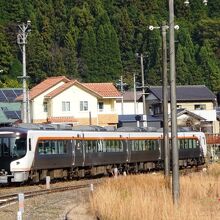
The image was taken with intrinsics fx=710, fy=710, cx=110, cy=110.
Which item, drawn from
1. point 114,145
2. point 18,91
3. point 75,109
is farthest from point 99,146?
point 18,91

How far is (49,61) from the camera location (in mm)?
100938

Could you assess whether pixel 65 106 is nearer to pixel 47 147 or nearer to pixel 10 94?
pixel 10 94

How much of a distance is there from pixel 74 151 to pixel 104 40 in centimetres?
8093

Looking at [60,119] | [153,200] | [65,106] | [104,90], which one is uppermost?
[104,90]

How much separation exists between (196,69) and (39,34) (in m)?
25.1

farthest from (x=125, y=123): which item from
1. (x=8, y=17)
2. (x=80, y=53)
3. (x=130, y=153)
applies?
(x=8, y=17)

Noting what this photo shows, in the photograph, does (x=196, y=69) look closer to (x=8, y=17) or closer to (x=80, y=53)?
(x=80, y=53)

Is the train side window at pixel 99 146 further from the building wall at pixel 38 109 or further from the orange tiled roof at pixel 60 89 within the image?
the building wall at pixel 38 109

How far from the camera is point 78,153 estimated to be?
30.5 metres

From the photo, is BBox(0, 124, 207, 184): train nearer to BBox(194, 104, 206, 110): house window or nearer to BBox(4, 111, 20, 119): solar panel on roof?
BBox(4, 111, 20, 119): solar panel on roof

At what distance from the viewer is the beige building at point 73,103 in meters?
59.0

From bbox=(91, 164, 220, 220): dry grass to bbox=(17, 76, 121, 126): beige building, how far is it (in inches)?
1476

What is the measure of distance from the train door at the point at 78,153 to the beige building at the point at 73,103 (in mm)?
27387

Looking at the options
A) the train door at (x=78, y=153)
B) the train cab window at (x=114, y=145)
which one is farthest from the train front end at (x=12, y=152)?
the train cab window at (x=114, y=145)
